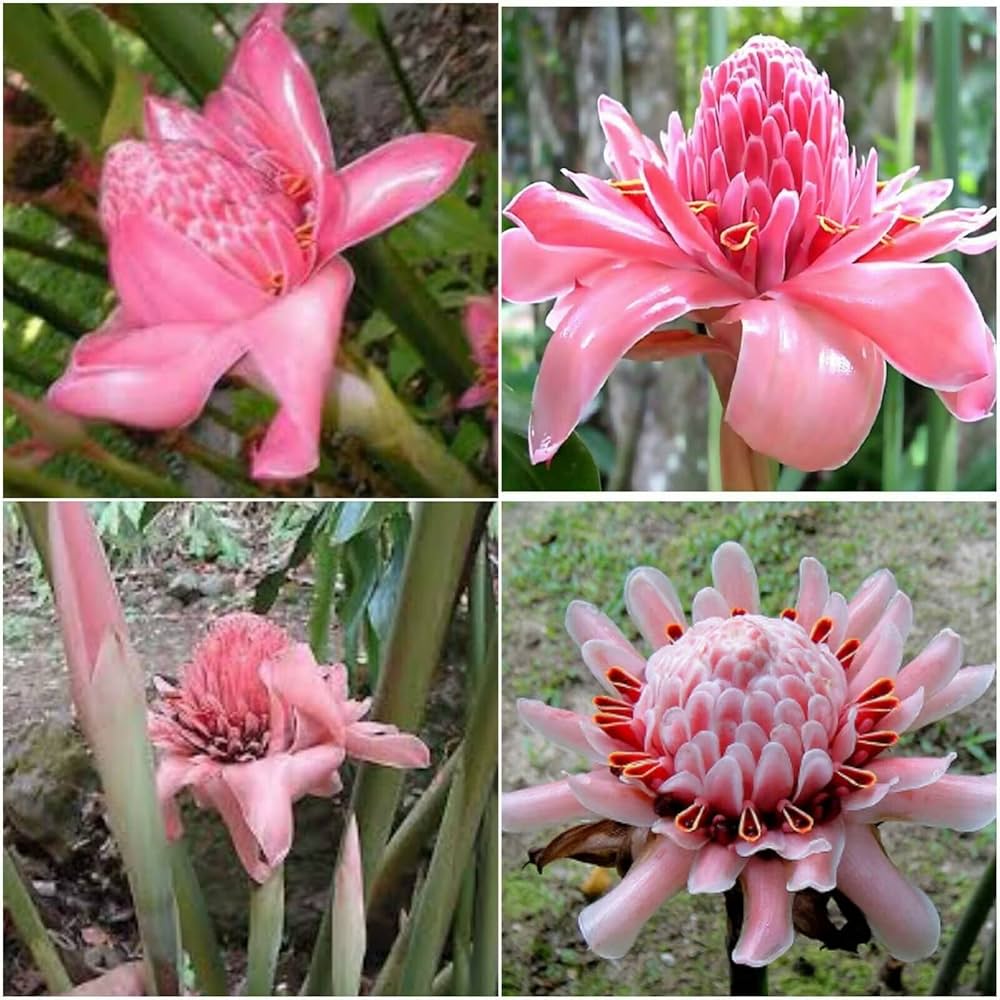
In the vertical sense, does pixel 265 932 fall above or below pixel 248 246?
below

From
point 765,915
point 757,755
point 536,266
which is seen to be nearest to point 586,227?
point 536,266

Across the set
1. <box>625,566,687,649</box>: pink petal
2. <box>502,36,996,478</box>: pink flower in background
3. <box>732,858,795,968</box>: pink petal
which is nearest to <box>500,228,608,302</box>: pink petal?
<box>502,36,996,478</box>: pink flower in background

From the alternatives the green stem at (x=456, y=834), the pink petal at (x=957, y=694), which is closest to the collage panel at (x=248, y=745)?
the green stem at (x=456, y=834)

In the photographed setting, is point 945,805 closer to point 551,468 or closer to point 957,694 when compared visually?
point 957,694

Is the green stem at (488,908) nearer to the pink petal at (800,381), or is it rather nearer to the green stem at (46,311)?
the pink petal at (800,381)

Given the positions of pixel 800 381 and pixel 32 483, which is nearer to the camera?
pixel 800 381

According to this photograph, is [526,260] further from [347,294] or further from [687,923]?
[687,923]
